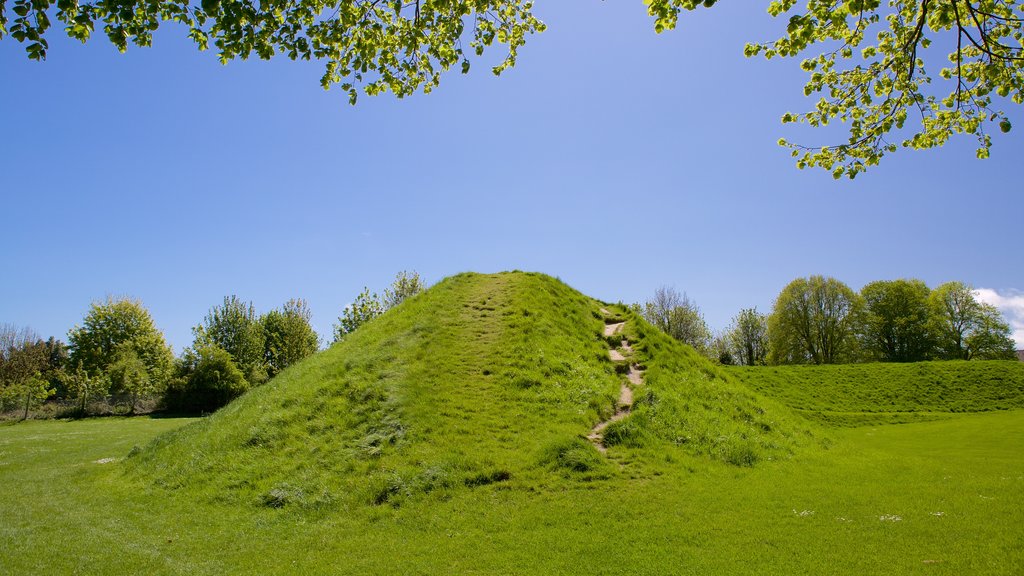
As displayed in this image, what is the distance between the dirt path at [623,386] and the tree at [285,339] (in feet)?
175

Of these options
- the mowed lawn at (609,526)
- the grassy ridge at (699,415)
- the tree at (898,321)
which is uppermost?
the tree at (898,321)

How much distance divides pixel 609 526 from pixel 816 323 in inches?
2685

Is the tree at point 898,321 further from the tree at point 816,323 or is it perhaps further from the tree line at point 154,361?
the tree line at point 154,361

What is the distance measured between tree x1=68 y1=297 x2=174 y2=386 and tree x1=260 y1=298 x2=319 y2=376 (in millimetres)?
11470

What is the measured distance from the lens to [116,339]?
64938 mm

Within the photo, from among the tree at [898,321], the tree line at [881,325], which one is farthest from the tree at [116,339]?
the tree at [898,321]

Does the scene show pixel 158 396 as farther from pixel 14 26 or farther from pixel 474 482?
pixel 14 26

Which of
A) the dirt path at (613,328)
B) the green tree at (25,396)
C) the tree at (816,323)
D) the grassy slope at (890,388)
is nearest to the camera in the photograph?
the dirt path at (613,328)

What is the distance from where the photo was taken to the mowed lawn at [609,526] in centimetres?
746

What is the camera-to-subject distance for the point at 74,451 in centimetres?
2244

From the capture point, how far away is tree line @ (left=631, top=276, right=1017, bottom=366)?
60156 millimetres

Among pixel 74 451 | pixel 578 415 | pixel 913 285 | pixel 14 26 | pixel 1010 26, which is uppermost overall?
pixel 913 285

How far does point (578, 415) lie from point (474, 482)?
438cm

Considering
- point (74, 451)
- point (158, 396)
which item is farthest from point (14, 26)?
point (158, 396)
